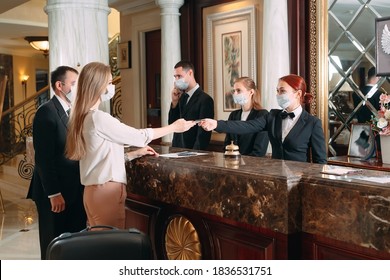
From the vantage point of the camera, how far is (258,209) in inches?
97.3

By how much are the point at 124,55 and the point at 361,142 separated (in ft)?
16.3

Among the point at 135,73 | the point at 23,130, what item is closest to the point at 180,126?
the point at 135,73

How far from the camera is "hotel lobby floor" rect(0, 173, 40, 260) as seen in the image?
514cm

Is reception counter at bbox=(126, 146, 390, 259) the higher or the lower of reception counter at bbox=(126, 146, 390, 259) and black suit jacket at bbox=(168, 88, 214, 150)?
the lower

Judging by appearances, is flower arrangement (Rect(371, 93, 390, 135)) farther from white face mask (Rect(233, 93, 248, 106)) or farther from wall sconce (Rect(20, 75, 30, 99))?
wall sconce (Rect(20, 75, 30, 99))

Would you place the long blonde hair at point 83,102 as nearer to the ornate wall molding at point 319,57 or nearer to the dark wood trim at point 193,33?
the ornate wall molding at point 319,57

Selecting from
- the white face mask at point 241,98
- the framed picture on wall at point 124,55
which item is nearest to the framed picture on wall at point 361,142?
the white face mask at point 241,98

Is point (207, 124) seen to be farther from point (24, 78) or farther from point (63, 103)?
point (24, 78)

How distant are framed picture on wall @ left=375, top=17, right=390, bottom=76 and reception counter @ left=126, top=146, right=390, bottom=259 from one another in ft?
7.47

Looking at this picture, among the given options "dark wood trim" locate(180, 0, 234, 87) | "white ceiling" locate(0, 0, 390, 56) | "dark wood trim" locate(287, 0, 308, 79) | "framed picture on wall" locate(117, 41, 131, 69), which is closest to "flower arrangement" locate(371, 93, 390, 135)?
"white ceiling" locate(0, 0, 390, 56)

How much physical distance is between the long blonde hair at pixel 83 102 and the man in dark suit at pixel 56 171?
0.62 metres
